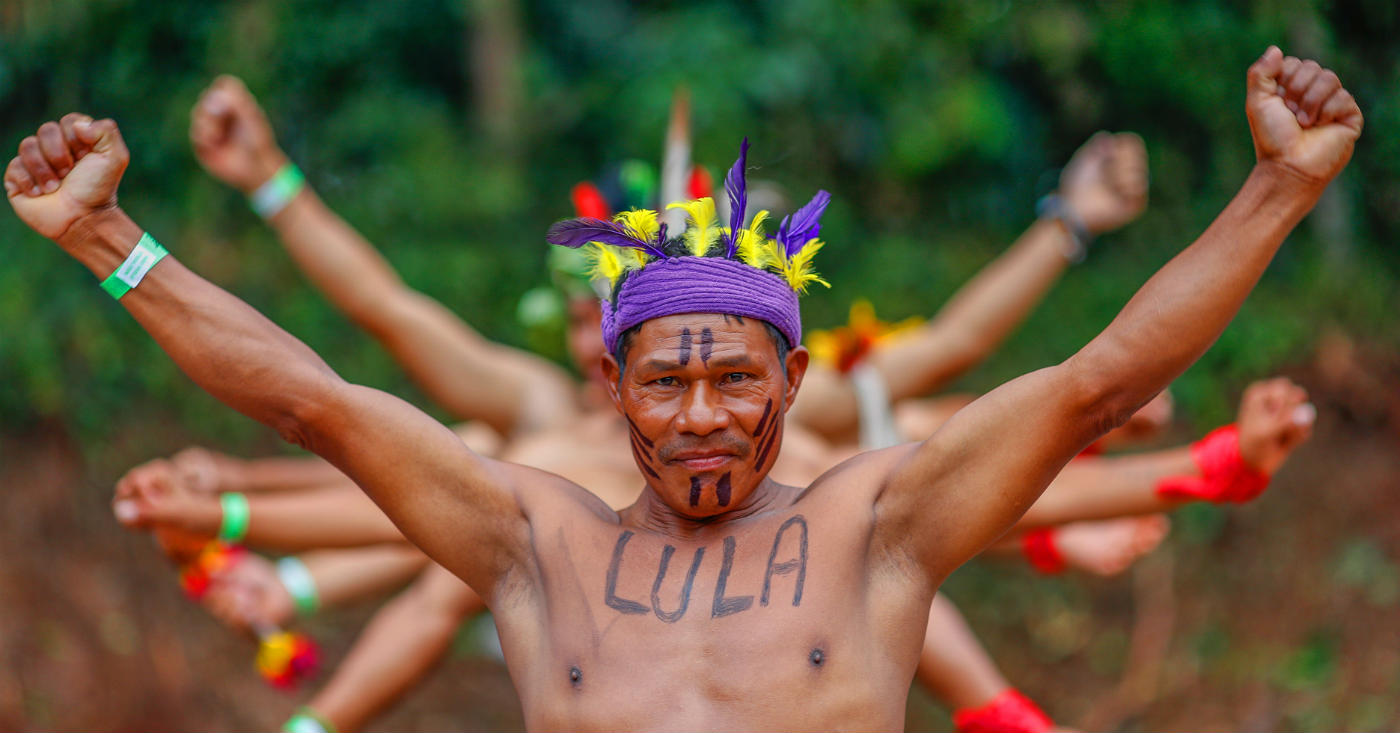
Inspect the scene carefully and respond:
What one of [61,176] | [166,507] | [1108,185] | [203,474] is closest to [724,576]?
[61,176]

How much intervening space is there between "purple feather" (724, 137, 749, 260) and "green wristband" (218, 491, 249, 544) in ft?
7.69

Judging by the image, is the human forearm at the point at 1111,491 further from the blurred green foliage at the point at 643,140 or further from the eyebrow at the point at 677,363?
the blurred green foliage at the point at 643,140

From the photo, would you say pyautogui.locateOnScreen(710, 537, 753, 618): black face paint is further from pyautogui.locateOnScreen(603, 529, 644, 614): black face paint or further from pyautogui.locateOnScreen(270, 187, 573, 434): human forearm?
pyautogui.locateOnScreen(270, 187, 573, 434): human forearm

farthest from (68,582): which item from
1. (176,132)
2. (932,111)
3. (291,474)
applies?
(932,111)

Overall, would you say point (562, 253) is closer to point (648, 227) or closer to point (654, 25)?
point (648, 227)

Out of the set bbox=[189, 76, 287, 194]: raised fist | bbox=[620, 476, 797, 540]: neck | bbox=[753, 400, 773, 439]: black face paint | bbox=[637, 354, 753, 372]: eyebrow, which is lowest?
bbox=[620, 476, 797, 540]: neck

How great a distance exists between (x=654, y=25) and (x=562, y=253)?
3217 mm

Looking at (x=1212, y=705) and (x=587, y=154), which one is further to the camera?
(x=587, y=154)

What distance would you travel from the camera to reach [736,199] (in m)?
2.72

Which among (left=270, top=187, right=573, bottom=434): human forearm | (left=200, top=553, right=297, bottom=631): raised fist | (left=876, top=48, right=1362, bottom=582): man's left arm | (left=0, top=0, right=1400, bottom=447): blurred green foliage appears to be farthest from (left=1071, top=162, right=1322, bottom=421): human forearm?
(left=0, top=0, right=1400, bottom=447): blurred green foliage

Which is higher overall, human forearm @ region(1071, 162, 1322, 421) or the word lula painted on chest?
human forearm @ region(1071, 162, 1322, 421)

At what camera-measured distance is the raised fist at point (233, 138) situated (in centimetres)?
464

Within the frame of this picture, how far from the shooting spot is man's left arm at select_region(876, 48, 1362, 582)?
7.65 feet

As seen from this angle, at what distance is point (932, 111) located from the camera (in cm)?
778
